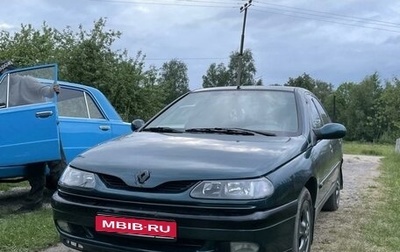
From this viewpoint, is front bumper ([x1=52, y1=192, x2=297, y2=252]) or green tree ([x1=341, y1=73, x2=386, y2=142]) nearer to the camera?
front bumper ([x1=52, y1=192, x2=297, y2=252])

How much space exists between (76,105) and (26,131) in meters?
1.39

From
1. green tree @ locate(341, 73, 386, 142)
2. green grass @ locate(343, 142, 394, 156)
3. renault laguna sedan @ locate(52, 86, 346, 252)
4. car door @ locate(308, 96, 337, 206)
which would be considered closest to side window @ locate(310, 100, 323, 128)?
car door @ locate(308, 96, 337, 206)

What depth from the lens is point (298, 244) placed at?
3.65m

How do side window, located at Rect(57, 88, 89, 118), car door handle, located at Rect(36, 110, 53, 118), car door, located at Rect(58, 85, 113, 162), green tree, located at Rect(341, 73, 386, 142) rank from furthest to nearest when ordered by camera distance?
green tree, located at Rect(341, 73, 386, 142) → side window, located at Rect(57, 88, 89, 118) → car door, located at Rect(58, 85, 113, 162) → car door handle, located at Rect(36, 110, 53, 118)

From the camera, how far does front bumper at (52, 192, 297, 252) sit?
3.03 metres

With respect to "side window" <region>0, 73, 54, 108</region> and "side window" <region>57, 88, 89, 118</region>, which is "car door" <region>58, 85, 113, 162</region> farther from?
"side window" <region>0, 73, 54, 108</region>

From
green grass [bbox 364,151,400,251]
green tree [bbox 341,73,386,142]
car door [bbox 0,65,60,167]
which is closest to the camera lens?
green grass [bbox 364,151,400,251]

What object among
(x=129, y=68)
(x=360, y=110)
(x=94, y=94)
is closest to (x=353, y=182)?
(x=94, y=94)

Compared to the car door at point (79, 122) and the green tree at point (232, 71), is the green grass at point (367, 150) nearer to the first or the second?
the car door at point (79, 122)

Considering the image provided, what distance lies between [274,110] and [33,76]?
3.25 metres

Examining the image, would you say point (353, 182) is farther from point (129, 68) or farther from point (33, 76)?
point (129, 68)

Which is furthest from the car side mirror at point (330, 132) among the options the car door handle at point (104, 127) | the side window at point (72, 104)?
the side window at point (72, 104)

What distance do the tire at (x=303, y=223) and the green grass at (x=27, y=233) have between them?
2296mm

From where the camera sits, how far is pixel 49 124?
574 cm
